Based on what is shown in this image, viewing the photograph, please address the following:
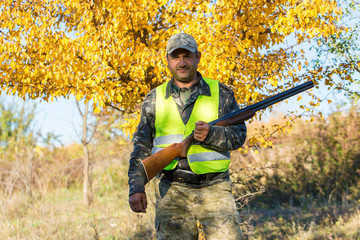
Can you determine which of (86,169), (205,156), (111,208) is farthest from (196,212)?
(86,169)

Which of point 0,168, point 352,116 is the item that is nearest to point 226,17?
point 352,116

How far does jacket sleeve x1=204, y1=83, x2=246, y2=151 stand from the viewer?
7.98 ft

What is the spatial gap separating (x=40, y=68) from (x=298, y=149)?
24.3ft

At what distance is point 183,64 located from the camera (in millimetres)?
2639

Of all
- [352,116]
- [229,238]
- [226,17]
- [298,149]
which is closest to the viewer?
[229,238]

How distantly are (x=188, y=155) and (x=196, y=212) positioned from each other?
39 cm

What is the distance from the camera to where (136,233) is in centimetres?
655

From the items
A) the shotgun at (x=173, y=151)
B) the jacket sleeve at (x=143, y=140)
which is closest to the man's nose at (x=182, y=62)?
the jacket sleeve at (x=143, y=140)

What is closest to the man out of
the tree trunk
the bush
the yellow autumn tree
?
the yellow autumn tree

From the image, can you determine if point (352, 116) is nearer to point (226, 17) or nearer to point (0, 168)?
point (226, 17)

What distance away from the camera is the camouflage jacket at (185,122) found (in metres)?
2.50

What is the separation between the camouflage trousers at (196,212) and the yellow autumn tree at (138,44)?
83.7 inches

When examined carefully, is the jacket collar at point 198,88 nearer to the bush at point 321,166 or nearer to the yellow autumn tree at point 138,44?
the yellow autumn tree at point 138,44

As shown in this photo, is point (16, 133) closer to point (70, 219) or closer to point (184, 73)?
point (70, 219)
